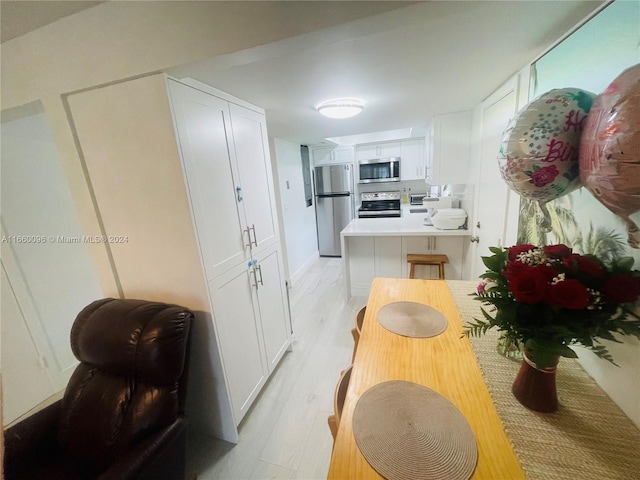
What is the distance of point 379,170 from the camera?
177 inches

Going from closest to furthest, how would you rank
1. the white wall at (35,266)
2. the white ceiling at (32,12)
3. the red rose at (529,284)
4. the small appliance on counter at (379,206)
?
the red rose at (529,284) → the white ceiling at (32,12) → the white wall at (35,266) → the small appliance on counter at (379,206)

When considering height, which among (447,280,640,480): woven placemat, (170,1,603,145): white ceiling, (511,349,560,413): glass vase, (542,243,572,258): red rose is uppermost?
(170,1,603,145): white ceiling

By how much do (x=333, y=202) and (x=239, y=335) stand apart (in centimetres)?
343

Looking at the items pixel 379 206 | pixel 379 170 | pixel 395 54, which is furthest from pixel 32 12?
pixel 379 170

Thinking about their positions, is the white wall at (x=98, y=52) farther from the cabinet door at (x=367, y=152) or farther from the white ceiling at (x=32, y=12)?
the cabinet door at (x=367, y=152)

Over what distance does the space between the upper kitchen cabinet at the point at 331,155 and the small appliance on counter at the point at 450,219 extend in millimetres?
2395

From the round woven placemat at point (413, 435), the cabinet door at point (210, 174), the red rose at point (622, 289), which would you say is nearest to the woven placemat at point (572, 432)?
the round woven placemat at point (413, 435)

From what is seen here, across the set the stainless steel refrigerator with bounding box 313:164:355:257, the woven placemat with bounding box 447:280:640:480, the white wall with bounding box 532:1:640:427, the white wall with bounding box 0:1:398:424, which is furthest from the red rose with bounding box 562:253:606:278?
the stainless steel refrigerator with bounding box 313:164:355:257

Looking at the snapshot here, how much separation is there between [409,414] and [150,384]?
112 centimetres

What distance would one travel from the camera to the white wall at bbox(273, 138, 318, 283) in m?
3.51

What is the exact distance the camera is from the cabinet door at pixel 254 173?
158 cm

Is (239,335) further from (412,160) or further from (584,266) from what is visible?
(412,160)

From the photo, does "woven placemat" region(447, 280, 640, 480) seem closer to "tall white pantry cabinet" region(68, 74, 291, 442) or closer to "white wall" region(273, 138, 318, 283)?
"tall white pantry cabinet" region(68, 74, 291, 442)

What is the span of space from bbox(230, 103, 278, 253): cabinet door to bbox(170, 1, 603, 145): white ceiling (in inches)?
6.0
